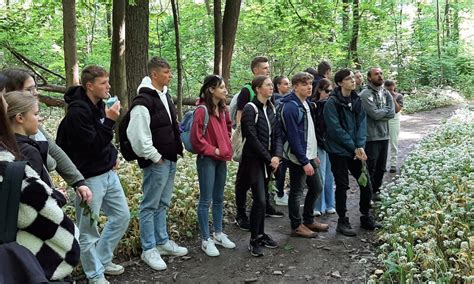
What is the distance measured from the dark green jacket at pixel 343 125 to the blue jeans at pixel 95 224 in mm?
3019

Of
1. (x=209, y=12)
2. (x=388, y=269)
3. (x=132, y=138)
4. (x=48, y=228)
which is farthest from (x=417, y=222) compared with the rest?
(x=209, y=12)

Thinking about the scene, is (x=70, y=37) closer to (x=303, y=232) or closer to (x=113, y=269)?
(x=113, y=269)

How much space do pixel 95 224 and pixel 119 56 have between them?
177 inches

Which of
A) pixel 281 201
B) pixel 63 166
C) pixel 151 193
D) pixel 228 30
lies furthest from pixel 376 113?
pixel 228 30

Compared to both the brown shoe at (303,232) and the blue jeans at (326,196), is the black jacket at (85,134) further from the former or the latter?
the blue jeans at (326,196)

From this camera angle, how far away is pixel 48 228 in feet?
7.16

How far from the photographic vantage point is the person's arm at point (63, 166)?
364 centimetres

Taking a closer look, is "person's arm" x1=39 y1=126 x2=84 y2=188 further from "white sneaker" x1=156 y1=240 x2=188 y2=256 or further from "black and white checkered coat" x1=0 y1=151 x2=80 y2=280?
"white sneaker" x1=156 y1=240 x2=188 y2=256

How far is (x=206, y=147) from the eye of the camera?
513 centimetres

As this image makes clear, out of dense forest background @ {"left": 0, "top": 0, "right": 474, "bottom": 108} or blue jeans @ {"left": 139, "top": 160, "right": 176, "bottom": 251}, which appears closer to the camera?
blue jeans @ {"left": 139, "top": 160, "right": 176, "bottom": 251}

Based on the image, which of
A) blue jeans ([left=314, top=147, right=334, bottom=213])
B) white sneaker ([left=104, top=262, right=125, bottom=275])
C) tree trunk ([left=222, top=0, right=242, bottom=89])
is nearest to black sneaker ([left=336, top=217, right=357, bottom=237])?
blue jeans ([left=314, top=147, right=334, bottom=213])

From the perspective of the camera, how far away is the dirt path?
4.85m

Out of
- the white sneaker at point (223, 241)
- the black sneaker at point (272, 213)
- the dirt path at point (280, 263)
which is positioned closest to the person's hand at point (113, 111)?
the dirt path at point (280, 263)

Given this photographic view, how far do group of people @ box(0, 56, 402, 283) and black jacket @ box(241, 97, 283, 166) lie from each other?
13mm
